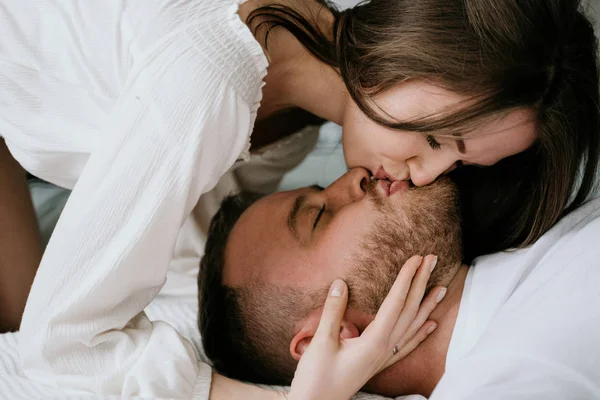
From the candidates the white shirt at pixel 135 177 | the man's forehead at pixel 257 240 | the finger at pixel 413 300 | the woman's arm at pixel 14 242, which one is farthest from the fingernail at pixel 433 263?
the woman's arm at pixel 14 242

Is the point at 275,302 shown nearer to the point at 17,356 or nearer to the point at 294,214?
the point at 294,214

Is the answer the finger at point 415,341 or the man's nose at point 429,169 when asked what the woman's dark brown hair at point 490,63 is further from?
the finger at point 415,341

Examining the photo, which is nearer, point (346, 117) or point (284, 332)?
point (284, 332)

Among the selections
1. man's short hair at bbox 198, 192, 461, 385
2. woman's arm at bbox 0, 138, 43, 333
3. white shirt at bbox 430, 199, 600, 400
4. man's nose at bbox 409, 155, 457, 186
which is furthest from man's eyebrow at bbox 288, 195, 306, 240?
woman's arm at bbox 0, 138, 43, 333

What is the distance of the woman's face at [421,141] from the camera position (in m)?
1.09

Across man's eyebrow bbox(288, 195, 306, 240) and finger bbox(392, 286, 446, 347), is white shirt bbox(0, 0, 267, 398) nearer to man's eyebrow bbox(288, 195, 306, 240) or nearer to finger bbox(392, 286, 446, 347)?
man's eyebrow bbox(288, 195, 306, 240)

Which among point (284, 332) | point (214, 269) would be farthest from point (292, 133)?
point (284, 332)

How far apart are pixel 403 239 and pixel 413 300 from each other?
0.36 feet

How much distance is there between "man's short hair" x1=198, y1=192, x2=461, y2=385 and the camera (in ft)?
3.71

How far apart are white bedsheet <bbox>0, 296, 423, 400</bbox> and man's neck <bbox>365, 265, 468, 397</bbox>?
4 cm

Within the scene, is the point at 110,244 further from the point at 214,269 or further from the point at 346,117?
the point at 346,117

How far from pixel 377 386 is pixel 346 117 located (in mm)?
501

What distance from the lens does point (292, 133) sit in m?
1.64

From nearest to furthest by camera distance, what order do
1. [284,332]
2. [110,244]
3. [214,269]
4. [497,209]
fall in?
[110,244] → [284,332] → [214,269] → [497,209]
